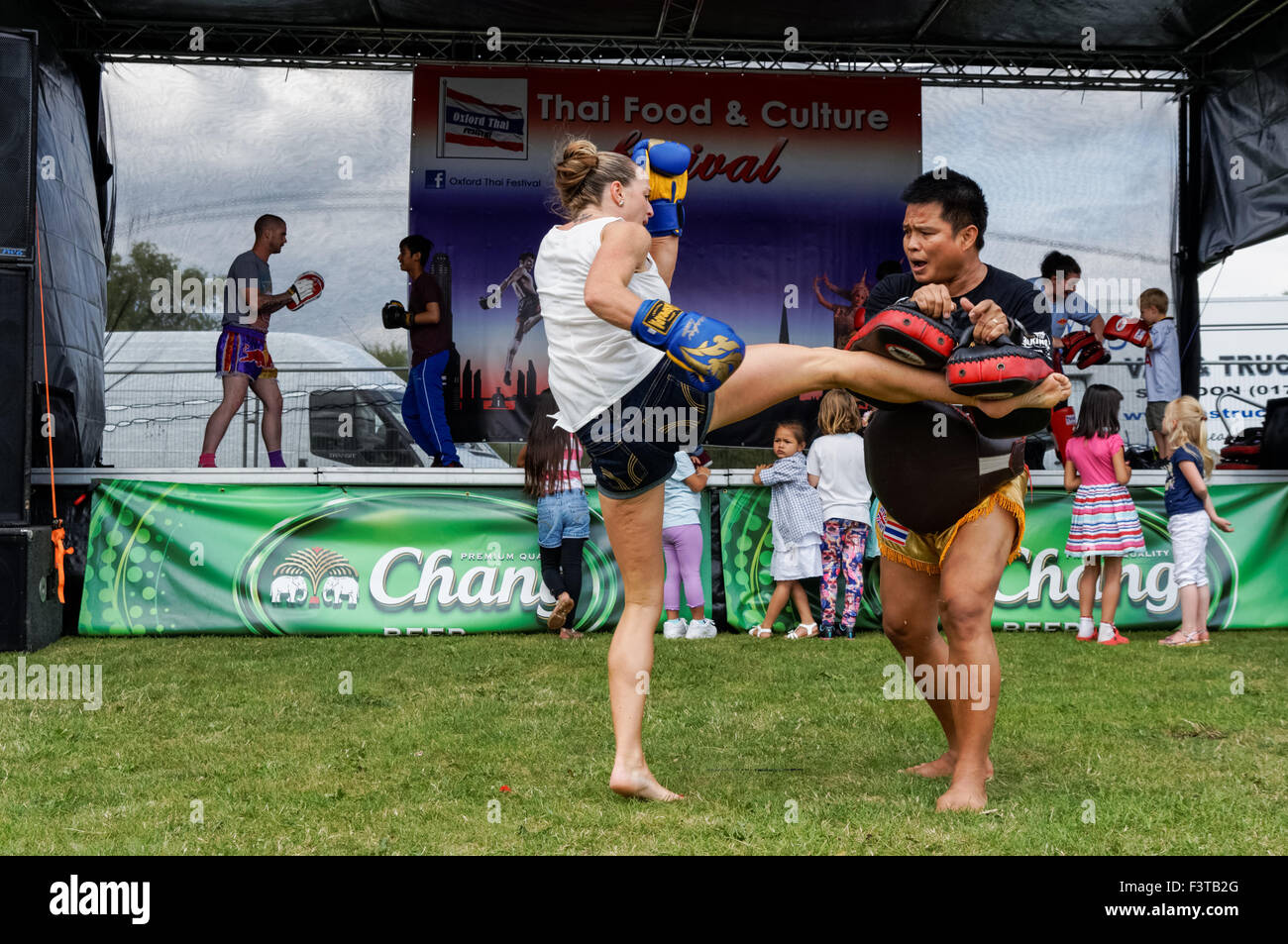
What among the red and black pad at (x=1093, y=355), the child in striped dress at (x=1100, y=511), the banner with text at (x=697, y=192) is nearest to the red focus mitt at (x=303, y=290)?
the banner with text at (x=697, y=192)

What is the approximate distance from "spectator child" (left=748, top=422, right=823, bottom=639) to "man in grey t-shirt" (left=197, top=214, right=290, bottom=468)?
4.45 m

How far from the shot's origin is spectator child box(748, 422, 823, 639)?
24.2 feet

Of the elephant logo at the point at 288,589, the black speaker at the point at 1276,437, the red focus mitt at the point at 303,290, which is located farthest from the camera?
the red focus mitt at the point at 303,290

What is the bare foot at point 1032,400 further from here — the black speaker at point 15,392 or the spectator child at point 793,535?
the black speaker at point 15,392

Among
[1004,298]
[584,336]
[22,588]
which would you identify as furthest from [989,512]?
[22,588]

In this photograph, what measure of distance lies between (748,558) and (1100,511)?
7.68ft

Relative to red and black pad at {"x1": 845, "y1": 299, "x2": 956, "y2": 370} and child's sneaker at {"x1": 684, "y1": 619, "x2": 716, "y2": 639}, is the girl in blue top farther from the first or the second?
red and black pad at {"x1": 845, "y1": 299, "x2": 956, "y2": 370}

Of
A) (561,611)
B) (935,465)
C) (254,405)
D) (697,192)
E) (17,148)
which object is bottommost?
(561,611)

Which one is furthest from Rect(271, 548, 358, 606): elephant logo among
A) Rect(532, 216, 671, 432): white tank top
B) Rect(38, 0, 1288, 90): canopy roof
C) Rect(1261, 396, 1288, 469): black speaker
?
Rect(1261, 396, 1288, 469): black speaker

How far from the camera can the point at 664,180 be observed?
131 inches

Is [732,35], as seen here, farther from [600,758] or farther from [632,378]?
[600,758]

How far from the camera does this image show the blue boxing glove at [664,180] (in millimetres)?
3295

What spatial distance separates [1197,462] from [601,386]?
5.62 meters
